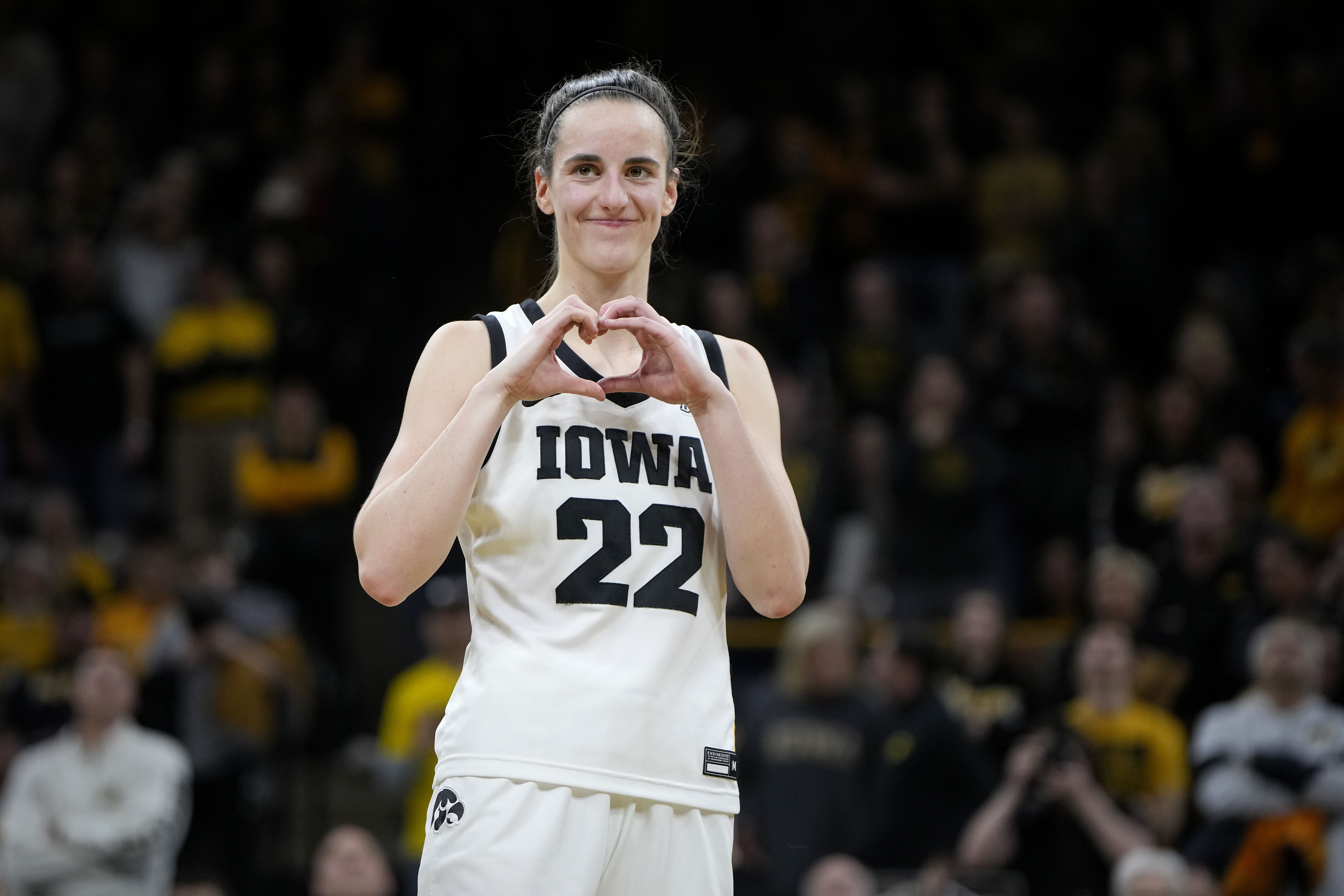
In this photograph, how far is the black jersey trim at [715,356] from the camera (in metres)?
3.34

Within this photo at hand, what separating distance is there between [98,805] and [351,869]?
1.72 meters

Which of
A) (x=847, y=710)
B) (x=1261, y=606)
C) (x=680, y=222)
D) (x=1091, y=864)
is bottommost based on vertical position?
(x=1091, y=864)

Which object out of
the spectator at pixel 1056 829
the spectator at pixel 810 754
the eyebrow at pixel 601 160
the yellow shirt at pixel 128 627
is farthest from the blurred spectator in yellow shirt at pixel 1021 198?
the eyebrow at pixel 601 160

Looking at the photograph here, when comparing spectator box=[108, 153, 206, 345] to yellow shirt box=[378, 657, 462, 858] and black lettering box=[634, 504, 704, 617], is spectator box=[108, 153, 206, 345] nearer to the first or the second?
yellow shirt box=[378, 657, 462, 858]

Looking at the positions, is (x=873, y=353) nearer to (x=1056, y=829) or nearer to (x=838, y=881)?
(x=1056, y=829)

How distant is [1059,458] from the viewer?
10.2m

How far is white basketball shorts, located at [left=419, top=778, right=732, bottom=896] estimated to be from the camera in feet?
9.46

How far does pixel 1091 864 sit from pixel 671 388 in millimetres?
5285

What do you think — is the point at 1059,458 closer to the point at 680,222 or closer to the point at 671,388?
the point at 680,222

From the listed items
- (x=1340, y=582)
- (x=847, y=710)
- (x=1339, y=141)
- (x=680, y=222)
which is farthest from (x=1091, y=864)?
(x=1339, y=141)

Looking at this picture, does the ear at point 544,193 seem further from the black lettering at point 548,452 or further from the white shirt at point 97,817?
the white shirt at point 97,817

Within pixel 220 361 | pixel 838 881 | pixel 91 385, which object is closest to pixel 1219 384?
pixel 838 881

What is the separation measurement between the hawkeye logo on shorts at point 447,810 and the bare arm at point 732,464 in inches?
24.9

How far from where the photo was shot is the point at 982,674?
341 inches
